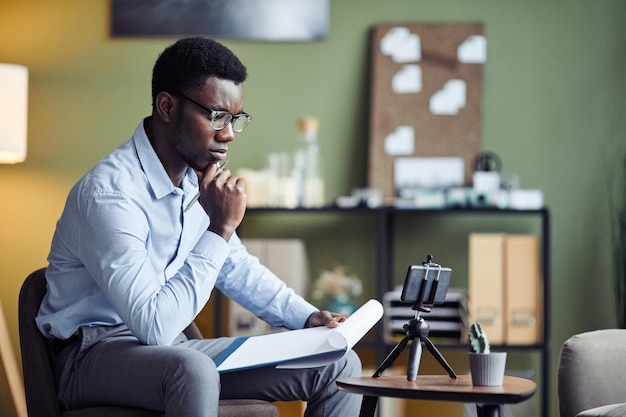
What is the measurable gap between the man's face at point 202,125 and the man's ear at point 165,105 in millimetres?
16

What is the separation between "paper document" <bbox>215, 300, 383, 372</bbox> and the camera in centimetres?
200

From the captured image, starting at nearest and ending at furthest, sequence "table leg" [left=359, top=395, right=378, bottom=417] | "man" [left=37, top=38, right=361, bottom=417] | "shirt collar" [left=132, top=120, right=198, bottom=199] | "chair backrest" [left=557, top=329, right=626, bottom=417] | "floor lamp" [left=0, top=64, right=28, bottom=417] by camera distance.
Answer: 1. "man" [left=37, top=38, right=361, bottom=417]
2. "table leg" [left=359, top=395, right=378, bottom=417]
3. "shirt collar" [left=132, top=120, right=198, bottom=199]
4. "chair backrest" [left=557, top=329, right=626, bottom=417]
5. "floor lamp" [left=0, top=64, right=28, bottom=417]

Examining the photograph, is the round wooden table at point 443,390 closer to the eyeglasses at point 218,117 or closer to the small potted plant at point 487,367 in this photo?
the small potted plant at point 487,367

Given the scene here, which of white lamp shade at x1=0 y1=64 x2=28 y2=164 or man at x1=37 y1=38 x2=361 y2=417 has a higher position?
white lamp shade at x1=0 y1=64 x2=28 y2=164

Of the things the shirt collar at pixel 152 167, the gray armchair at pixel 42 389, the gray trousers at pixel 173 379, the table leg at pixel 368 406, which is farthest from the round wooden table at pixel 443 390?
the shirt collar at pixel 152 167

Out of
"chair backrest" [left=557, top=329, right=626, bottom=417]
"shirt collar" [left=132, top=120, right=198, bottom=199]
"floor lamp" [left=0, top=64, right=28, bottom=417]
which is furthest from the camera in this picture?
"floor lamp" [left=0, top=64, right=28, bottom=417]

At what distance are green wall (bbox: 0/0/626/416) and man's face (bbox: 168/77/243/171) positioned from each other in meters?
2.03

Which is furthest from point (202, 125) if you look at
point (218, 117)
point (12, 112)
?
point (12, 112)

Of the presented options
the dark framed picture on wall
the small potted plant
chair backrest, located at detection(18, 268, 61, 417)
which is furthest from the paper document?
the dark framed picture on wall

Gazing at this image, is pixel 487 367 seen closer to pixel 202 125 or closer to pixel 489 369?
pixel 489 369

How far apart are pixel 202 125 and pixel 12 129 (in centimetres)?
202

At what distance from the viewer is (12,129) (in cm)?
397

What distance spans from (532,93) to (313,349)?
2.50m

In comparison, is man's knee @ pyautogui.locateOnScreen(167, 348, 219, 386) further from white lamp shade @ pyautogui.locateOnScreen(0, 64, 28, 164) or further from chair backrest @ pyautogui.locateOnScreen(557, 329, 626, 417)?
white lamp shade @ pyautogui.locateOnScreen(0, 64, 28, 164)
